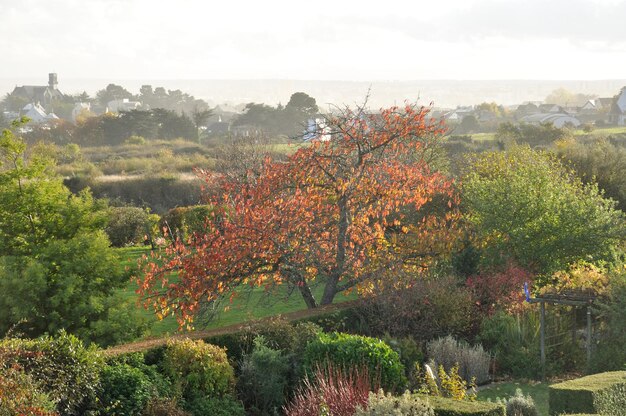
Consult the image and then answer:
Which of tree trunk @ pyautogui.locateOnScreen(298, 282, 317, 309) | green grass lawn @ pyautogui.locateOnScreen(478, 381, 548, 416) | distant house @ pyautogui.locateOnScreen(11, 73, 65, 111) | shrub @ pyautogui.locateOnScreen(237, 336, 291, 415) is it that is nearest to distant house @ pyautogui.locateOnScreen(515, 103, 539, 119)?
distant house @ pyautogui.locateOnScreen(11, 73, 65, 111)

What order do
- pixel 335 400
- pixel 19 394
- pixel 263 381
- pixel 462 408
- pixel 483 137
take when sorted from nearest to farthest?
pixel 462 408 < pixel 19 394 < pixel 335 400 < pixel 263 381 < pixel 483 137

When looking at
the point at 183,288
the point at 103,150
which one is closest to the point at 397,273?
the point at 183,288

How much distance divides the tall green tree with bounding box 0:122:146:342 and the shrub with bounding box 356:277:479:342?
4959 millimetres

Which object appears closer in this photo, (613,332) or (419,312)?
(613,332)

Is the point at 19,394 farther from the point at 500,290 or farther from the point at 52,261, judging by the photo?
the point at 500,290

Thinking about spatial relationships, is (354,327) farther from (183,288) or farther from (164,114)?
(164,114)

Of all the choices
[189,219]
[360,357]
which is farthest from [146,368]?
[189,219]

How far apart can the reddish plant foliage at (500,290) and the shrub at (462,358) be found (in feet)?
7.56

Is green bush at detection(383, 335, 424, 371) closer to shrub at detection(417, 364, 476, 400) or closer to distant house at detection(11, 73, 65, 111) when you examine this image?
shrub at detection(417, 364, 476, 400)

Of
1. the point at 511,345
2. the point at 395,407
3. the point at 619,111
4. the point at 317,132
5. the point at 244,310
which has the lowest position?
the point at 244,310

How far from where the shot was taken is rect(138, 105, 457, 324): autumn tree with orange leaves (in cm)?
1770

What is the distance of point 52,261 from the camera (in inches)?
708

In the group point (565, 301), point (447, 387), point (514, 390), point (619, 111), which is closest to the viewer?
point (447, 387)

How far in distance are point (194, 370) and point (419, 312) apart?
5369 mm
